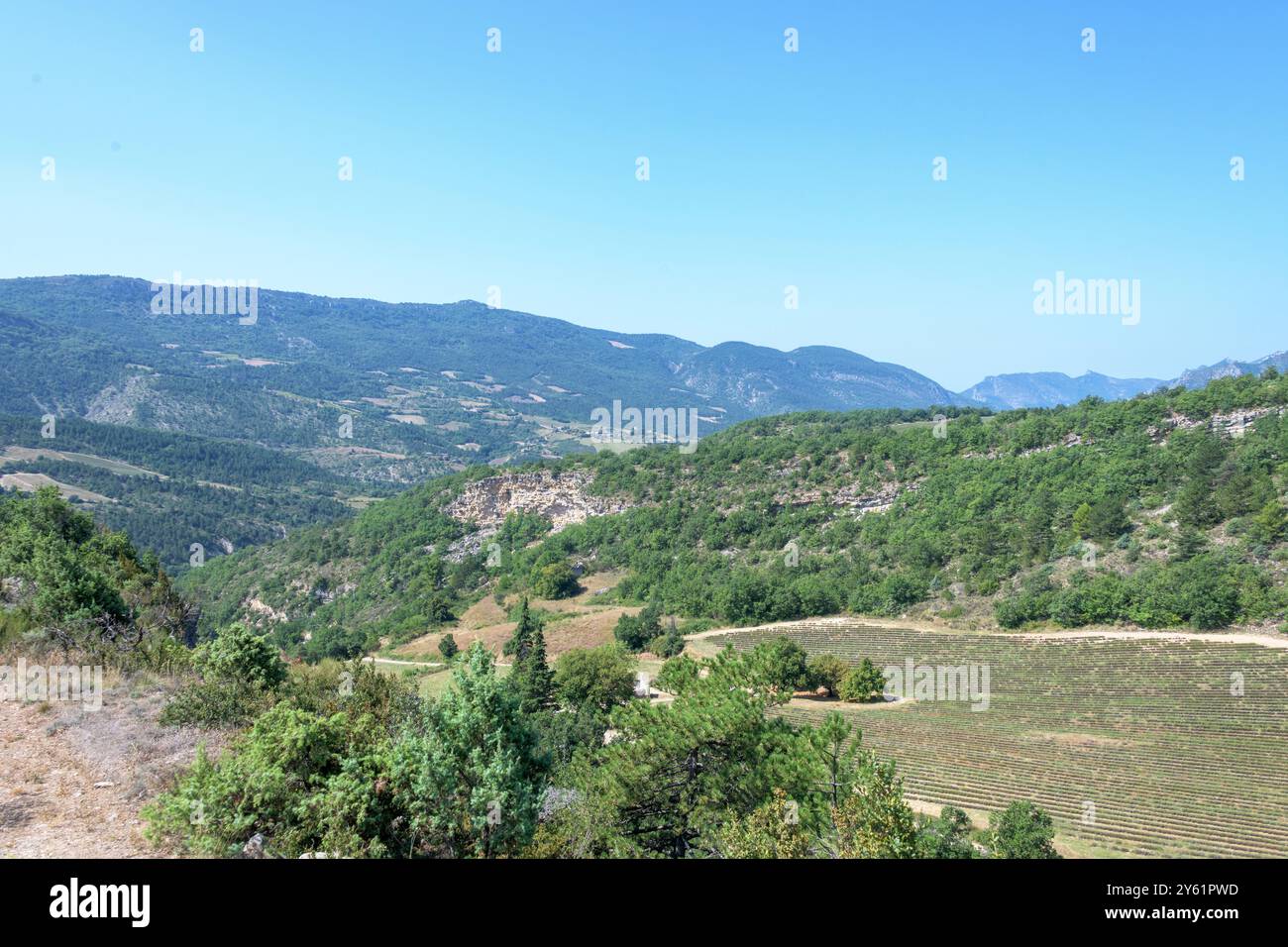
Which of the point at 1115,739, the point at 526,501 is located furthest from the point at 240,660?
the point at 526,501

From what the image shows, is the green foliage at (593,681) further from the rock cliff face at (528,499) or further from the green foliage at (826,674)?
the rock cliff face at (528,499)

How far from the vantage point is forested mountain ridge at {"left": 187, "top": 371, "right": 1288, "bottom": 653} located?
169 ft

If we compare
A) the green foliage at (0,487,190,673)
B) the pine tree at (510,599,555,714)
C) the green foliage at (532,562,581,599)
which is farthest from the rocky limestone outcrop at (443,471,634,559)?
the green foliage at (0,487,190,673)

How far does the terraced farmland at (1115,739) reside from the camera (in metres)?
26.3

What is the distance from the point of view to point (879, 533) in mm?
70750

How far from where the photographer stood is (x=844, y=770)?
14.7m

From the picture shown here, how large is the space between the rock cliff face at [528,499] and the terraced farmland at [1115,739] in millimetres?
51113

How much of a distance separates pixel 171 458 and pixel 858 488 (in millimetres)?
166591

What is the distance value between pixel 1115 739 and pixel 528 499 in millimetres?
75013

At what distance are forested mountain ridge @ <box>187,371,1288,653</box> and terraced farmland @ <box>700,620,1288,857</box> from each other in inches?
251

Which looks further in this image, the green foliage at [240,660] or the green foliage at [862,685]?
the green foliage at [862,685]

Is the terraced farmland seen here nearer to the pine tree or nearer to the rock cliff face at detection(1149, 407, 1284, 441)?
the pine tree

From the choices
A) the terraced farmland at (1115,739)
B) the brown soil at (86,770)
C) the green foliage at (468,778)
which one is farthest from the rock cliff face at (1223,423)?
the brown soil at (86,770)

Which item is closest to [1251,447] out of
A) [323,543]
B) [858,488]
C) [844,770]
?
[858,488]
